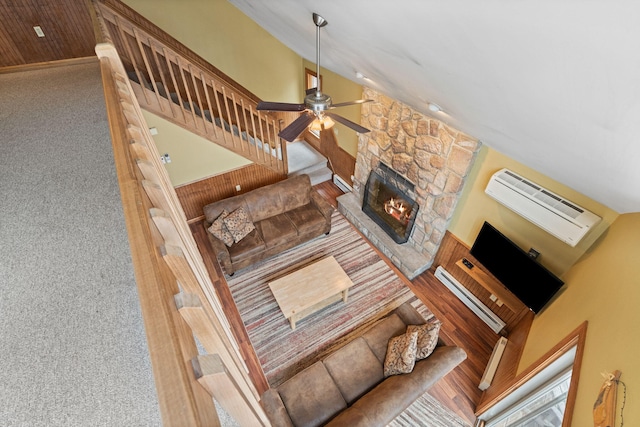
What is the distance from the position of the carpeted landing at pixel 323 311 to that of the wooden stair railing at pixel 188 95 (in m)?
1.87

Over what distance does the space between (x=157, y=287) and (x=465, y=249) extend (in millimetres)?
3787

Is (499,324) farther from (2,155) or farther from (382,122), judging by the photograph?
(2,155)

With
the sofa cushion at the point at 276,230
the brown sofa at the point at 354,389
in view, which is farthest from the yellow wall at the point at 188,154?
the brown sofa at the point at 354,389

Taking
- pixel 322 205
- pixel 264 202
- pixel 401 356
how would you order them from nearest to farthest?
pixel 401 356, pixel 264 202, pixel 322 205

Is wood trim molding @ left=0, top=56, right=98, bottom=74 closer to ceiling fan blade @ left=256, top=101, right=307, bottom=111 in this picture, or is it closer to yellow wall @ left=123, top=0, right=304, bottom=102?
yellow wall @ left=123, top=0, right=304, bottom=102

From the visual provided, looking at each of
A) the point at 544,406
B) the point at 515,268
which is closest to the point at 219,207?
the point at 515,268

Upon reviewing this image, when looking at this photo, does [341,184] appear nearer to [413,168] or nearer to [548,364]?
[413,168]

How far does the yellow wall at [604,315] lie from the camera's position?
1375 mm

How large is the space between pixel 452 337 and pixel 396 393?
1.41 meters

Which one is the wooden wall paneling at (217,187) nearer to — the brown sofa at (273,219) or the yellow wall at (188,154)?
the yellow wall at (188,154)

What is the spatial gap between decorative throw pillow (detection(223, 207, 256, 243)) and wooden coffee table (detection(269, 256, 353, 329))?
0.95 metres

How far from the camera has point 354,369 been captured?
2.77 meters

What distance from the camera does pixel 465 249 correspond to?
3.62 m

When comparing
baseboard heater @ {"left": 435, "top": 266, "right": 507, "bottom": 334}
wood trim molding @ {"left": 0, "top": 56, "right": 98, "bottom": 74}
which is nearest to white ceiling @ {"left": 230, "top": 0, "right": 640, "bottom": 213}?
baseboard heater @ {"left": 435, "top": 266, "right": 507, "bottom": 334}
